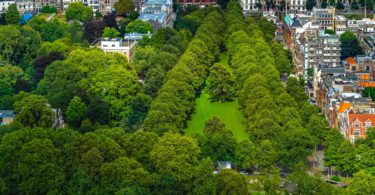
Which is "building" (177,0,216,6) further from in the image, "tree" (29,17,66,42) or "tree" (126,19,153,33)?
"tree" (29,17,66,42)

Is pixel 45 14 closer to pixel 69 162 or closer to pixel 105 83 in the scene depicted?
pixel 105 83

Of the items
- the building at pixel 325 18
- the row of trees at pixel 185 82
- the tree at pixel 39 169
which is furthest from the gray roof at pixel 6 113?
the building at pixel 325 18

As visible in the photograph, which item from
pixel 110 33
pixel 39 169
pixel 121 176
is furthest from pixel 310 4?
pixel 39 169

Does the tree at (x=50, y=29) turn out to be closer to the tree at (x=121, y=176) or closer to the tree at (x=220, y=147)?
the tree at (x=220, y=147)

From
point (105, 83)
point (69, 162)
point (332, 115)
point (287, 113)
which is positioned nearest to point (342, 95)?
point (332, 115)

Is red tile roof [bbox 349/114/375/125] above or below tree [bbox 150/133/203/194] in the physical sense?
above

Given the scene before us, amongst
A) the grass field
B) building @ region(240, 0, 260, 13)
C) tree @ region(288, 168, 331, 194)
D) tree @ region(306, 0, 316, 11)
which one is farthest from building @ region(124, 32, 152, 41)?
tree @ region(288, 168, 331, 194)
